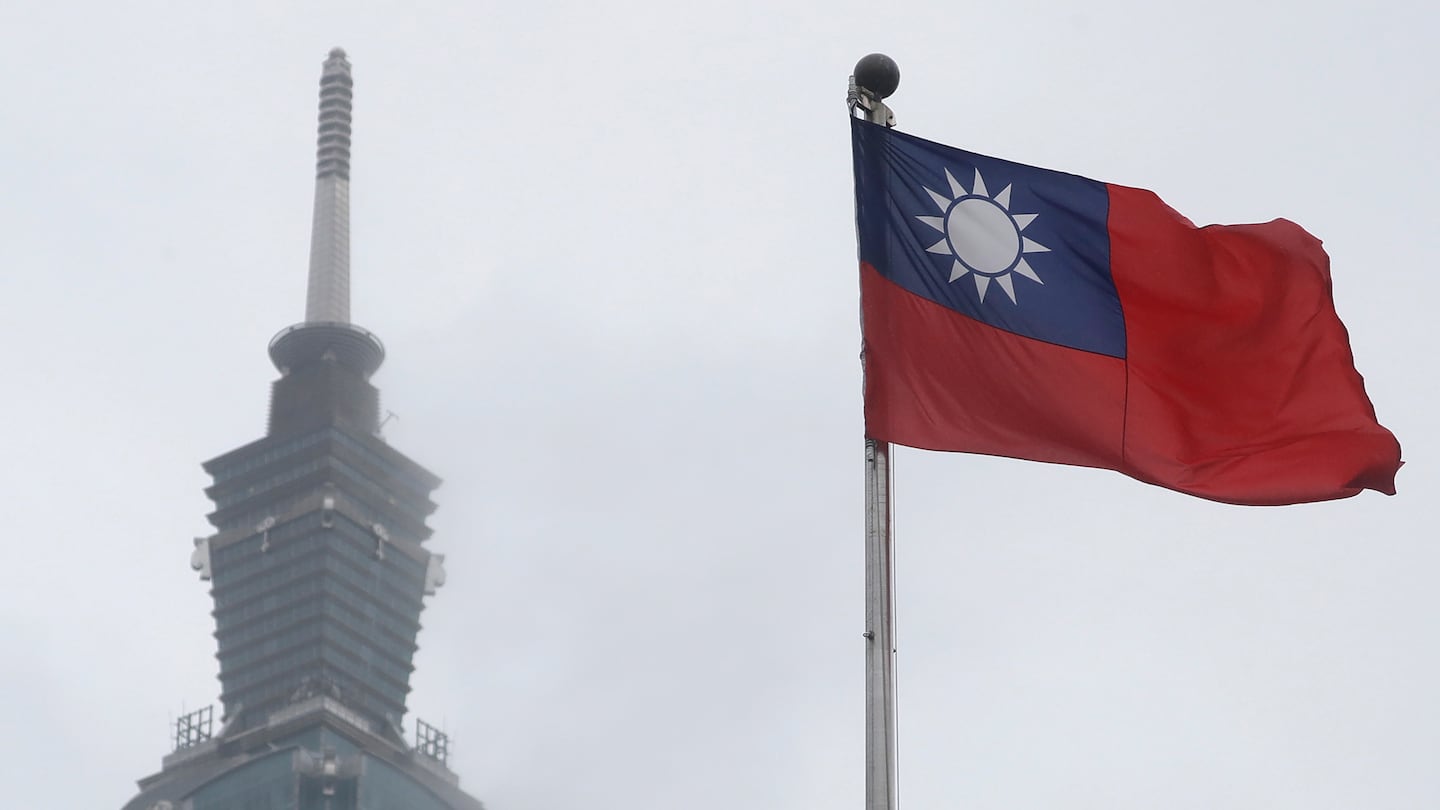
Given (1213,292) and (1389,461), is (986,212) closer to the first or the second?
(1213,292)

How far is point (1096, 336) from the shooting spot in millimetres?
24391

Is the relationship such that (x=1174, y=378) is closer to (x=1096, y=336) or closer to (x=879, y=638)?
(x=1096, y=336)

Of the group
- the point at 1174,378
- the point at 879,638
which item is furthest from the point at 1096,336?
the point at 879,638

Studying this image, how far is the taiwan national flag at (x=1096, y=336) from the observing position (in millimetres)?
23438

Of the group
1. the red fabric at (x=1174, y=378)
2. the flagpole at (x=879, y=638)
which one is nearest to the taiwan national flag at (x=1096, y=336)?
the red fabric at (x=1174, y=378)

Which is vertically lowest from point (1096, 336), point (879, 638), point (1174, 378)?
point (879, 638)

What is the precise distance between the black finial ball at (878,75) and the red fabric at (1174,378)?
1.80m

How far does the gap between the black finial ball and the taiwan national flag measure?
0.45 m

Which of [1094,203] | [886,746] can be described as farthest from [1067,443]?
[886,746]

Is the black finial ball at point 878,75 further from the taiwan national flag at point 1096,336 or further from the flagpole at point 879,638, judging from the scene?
the flagpole at point 879,638

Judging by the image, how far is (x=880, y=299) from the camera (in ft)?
76.8

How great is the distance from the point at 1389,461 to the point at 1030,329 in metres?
3.70

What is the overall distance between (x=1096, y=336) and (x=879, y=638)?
4.86 metres

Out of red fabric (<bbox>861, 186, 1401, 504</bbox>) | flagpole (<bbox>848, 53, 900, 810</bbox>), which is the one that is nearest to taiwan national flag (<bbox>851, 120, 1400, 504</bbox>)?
red fabric (<bbox>861, 186, 1401, 504</bbox>)
